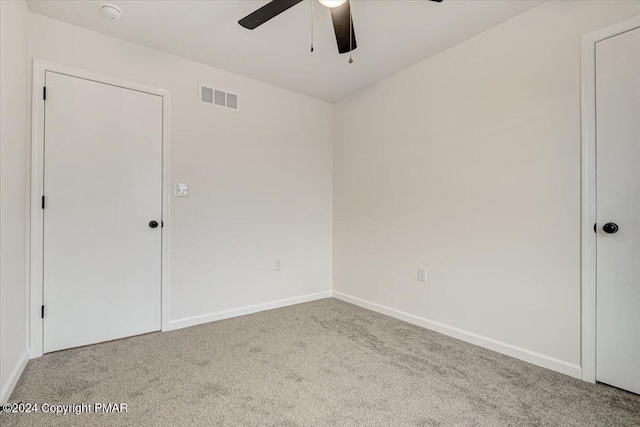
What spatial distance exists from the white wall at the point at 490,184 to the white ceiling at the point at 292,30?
0.23m

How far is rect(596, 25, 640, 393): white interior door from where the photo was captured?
1780 mm

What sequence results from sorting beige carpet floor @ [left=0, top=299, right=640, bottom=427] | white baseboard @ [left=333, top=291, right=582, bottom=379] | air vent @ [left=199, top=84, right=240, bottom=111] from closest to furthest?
beige carpet floor @ [left=0, top=299, right=640, bottom=427] < white baseboard @ [left=333, top=291, right=582, bottom=379] < air vent @ [left=199, top=84, right=240, bottom=111]

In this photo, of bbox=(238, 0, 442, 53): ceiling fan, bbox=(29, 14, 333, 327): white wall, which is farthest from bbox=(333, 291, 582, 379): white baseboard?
bbox=(238, 0, 442, 53): ceiling fan

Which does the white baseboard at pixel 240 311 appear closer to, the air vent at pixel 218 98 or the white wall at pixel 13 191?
the white wall at pixel 13 191

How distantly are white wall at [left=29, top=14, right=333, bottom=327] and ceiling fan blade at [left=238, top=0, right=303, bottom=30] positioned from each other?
1.33 metres

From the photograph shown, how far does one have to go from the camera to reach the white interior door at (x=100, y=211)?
7.61ft

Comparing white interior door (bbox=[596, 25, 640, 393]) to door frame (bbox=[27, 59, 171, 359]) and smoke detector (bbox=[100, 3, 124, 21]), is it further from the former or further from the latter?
door frame (bbox=[27, 59, 171, 359])

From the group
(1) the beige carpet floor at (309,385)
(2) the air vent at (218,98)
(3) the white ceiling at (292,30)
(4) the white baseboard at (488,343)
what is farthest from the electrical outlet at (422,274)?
(2) the air vent at (218,98)

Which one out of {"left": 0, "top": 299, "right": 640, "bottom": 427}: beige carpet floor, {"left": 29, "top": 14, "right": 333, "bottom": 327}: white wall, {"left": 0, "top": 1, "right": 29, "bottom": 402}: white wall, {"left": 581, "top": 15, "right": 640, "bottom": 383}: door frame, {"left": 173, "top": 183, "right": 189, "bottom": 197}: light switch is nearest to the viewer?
{"left": 0, "top": 299, "right": 640, "bottom": 427}: beige carpet floor

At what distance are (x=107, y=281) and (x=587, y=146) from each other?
3.58 meters

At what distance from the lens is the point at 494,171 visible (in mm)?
2395

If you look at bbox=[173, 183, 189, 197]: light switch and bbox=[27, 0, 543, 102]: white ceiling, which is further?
bbox=[173, 183, 189, 197]: light switch

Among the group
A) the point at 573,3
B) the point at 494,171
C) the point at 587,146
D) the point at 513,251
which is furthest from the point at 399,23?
the point at 513,251

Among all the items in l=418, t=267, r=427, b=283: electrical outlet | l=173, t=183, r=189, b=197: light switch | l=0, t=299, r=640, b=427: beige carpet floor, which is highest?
l=173, t=183, r=189, b=197: light switch
